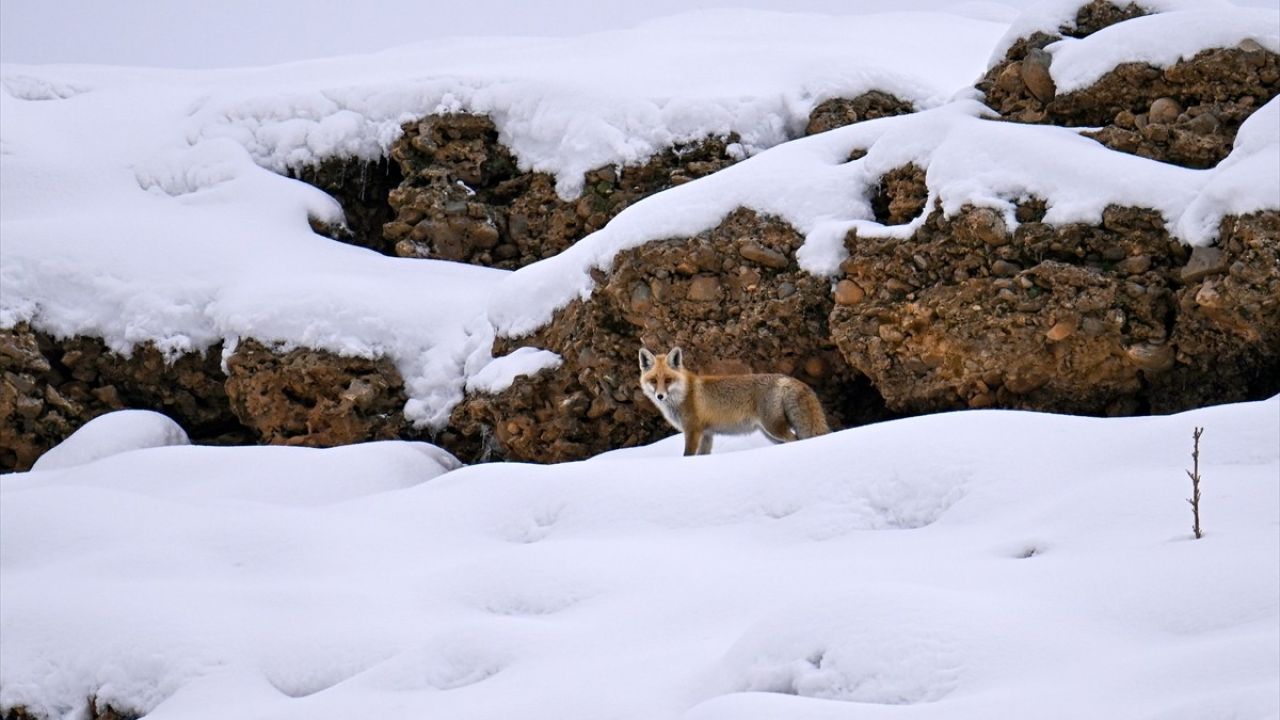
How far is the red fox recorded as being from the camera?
11273 mm

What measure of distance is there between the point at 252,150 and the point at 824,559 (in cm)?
1442

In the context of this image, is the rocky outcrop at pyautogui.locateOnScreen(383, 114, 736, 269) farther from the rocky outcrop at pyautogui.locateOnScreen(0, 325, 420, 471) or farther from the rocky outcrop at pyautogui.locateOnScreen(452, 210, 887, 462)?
the rocky outcrop at pyautogui.locateOnScreen(452, 210, 887, 462)

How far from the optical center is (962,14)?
1168 inches

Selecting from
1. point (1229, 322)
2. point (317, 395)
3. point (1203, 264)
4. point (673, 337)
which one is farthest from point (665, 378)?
point (317, 395)

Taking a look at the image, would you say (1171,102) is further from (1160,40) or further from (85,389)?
(85,389)

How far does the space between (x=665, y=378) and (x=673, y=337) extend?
1388 millimetres

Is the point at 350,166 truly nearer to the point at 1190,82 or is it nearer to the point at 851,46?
the point at 851,46

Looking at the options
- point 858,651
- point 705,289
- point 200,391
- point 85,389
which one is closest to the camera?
point 858,651

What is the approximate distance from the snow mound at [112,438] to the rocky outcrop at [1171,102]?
10931 millimetres

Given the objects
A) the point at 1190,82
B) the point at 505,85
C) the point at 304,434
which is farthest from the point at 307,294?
the point at 1190,82

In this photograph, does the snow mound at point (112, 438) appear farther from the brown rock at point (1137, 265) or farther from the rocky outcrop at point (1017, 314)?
the brown rock at point (1137, 265)

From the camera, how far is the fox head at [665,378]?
11.4 metres

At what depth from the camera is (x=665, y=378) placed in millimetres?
11445

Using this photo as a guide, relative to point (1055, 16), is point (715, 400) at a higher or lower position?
lower
